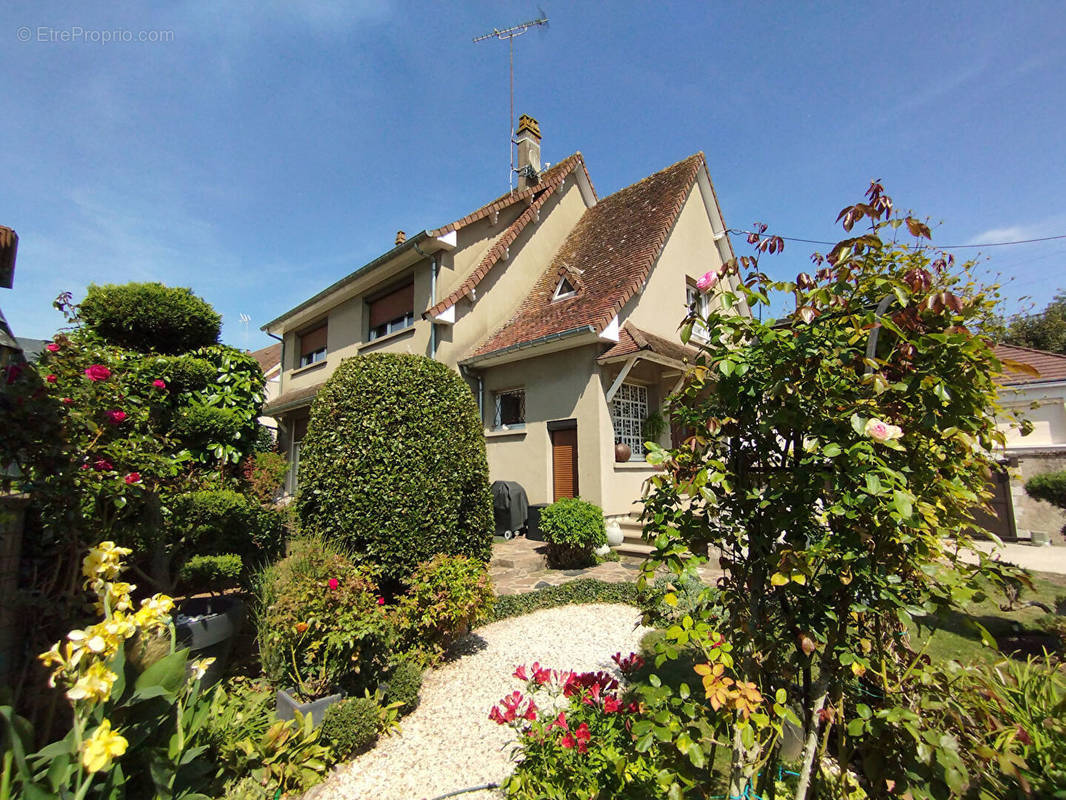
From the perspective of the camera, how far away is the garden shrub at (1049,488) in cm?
1121

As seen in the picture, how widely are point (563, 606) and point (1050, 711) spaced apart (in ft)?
15.5

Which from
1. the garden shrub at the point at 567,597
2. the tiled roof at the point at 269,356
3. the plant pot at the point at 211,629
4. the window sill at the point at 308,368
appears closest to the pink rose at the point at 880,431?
the plant pot at the point at 211,629

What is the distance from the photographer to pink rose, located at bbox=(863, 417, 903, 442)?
158cm

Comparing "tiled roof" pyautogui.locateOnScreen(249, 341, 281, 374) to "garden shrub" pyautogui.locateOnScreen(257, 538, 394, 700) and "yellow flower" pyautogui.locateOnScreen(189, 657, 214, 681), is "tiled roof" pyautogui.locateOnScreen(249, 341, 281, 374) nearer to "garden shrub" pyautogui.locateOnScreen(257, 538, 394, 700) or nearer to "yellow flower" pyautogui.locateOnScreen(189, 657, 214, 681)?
"garden shrub" pyautogui.locateOnScreen(257, 538, 394, 700)

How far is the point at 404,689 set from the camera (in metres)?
3.66

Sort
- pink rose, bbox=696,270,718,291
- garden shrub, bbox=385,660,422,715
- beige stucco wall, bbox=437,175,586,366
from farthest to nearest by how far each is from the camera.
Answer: beige stucco wall, bbox=437,175,586,366 → garden shrub, bbox=385,660,422,715 → pink rose, bbox=696,270,718,291

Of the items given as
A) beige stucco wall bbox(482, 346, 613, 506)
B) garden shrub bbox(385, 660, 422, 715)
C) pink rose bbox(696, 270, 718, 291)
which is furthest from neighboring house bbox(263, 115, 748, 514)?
pink rose bbox(696, 270, 718, 291)

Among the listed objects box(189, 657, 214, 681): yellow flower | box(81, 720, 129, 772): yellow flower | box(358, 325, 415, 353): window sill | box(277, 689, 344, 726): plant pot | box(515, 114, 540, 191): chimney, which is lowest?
box(277, 689, 344, 726): plant pot

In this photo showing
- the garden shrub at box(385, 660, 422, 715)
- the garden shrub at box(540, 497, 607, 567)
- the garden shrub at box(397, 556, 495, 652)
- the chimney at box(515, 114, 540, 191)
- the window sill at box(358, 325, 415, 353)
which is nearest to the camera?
the garden shrub at box(385, 660, 422, 715)

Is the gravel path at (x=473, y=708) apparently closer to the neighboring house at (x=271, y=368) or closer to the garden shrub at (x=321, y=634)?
the garden shrub at (x=321, y=634)

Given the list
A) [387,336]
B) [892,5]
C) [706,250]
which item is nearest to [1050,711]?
[892,5]

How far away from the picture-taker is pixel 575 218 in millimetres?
14344

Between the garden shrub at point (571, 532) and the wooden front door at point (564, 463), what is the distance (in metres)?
1.53

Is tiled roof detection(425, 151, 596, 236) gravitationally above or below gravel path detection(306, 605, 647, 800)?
above
